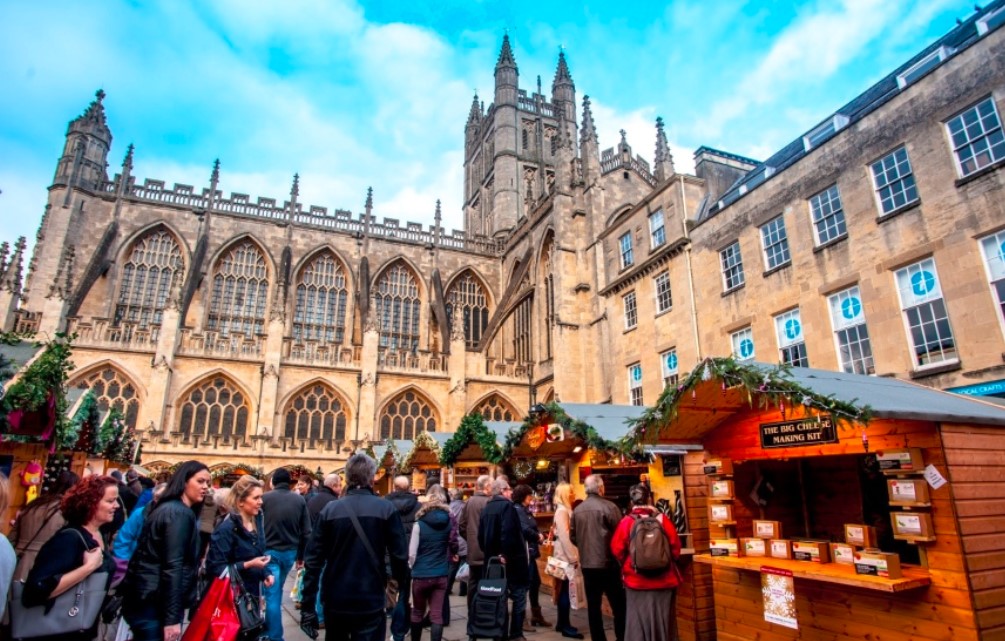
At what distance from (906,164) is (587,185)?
46.1 ft

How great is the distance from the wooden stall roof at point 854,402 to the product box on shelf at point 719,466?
500mm

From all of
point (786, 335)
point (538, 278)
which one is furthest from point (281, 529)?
point (538, 278)

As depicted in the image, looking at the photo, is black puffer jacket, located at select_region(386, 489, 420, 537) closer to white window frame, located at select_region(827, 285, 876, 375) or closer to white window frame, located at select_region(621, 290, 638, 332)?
white window frame, located at select_region(827, 285, 876, 375)

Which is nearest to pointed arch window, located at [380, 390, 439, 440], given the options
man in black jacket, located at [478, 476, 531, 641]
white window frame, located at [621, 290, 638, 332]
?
white window frame, located at [621, 290, 638, 332]

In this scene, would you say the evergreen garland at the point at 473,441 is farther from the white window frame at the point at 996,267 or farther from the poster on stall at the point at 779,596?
the white window frame at the point at 996,267

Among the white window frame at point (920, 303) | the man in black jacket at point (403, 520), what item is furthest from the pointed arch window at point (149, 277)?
the white window frame at point (920, 303)

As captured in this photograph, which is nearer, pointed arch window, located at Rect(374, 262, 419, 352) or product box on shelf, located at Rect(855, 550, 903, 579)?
product box on shelf, located at Rect(855, 550, 903, 579)

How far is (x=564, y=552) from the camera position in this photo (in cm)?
691

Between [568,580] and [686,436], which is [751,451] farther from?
[568,580]

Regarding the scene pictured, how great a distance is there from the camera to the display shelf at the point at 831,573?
14.7 feet

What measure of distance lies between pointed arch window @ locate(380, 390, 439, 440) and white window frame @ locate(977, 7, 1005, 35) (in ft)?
69.9

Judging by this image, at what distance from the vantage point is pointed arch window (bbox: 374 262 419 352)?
29.9 meters

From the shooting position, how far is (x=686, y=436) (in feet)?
23.3

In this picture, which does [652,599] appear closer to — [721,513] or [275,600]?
[721,513]
